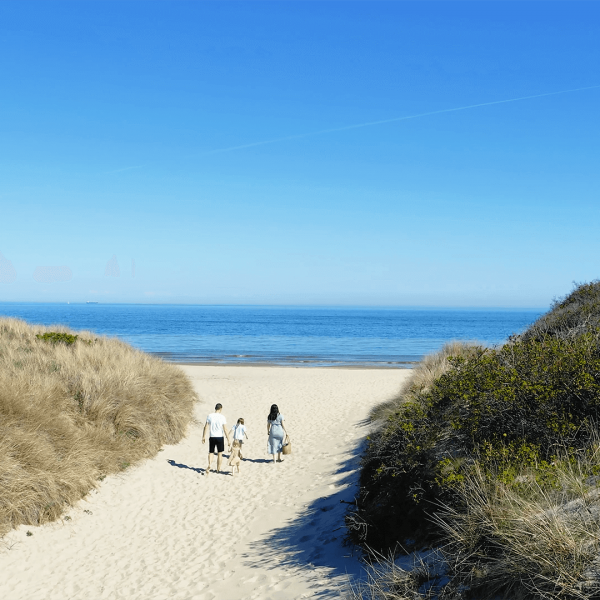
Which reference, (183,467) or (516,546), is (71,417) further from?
(516,546)

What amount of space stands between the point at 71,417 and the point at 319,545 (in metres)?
6.54

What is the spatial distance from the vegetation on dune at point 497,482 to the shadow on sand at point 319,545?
307mm

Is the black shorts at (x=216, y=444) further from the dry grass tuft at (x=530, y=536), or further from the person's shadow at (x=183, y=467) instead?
A: the dry grass tuft at (x=530, y=536)

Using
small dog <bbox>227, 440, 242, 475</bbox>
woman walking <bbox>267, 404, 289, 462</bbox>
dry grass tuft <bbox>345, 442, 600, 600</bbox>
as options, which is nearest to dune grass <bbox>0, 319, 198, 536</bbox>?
small dog <bbox>227, 440, 242, 475</bbox>

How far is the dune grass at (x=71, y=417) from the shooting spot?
8319 mm

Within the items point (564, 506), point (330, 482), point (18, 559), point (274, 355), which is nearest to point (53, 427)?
point (18, 559)

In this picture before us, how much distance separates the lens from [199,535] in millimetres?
8797

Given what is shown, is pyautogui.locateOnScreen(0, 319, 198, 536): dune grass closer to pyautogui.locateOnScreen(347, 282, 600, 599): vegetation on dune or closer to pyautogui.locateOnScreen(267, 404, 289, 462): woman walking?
pyautogui.locateOnScreen(267, 404, 289, 462): woman walking

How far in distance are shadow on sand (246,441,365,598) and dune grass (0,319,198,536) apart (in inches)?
145

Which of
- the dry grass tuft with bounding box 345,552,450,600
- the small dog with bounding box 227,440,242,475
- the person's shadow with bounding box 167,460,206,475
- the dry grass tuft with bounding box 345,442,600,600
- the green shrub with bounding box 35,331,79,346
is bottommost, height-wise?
the person's shadow with bounding box 167,460,206,475

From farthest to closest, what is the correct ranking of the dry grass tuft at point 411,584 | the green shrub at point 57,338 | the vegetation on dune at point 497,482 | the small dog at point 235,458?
the green shrub at point 57,338 → the small dog at point 235,458 → the dry grass tuft at point 411,584 → the vegetation on dune at point 497,482

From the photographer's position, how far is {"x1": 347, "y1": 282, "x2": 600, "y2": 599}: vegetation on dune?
13.3 feet

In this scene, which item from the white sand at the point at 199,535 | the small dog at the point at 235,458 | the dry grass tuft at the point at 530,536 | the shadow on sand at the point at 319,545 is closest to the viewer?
the dry grass tuft at the point at 530,536

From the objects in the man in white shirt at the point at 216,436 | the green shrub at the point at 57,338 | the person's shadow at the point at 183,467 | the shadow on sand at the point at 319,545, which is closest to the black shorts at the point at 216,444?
the man in white shirt at the point at 216,436
